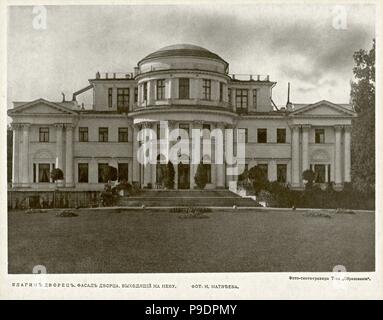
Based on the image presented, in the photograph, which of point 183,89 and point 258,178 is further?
point 183,89

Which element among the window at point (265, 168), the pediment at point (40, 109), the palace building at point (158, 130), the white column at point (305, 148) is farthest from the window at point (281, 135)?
the pediment at point (40, 109)

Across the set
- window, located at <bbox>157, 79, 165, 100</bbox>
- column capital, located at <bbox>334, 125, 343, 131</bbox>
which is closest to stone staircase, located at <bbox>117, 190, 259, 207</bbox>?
column capital, located at <bbox>334, 125, 343, 131</bbox>

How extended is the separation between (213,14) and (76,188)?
2.83 metres

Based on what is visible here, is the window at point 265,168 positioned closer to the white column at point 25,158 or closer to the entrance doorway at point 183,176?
the entrance doorway at point 183,176

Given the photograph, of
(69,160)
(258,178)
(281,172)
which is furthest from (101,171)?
(281,172)

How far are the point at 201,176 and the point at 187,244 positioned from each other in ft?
5.05

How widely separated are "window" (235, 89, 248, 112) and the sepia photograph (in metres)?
1.31

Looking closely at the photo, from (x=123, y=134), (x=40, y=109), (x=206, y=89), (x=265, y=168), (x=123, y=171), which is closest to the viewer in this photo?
(x=40, y=109)

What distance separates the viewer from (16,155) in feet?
20.3

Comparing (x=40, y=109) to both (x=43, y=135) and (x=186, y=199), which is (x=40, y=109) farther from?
(x=186, y=199)

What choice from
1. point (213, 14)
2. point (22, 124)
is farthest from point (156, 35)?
point (22, 124)

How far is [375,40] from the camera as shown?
5559 mm
